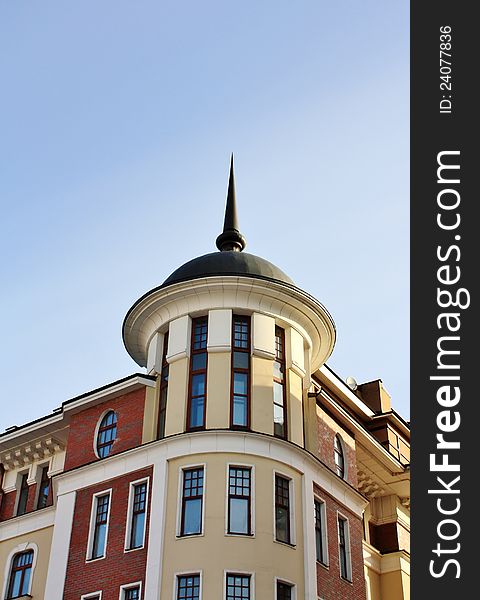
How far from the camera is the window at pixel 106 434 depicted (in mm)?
31469

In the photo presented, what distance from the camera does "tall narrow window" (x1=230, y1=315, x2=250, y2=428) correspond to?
29.5 meters

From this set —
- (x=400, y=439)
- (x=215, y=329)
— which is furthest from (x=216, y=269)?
(x=400, y=439)

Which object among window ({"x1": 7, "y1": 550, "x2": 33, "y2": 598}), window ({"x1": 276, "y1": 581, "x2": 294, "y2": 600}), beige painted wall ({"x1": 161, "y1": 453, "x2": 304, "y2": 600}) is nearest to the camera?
beige painted wall ({"x1": 161, "y1": 453, "x2": 304, "y2": 600})

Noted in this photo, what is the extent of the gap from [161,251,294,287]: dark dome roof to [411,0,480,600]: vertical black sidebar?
1484 cm

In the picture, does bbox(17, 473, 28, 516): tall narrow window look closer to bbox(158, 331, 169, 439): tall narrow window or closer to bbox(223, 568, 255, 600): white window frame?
bbox(158, 331, 169, 439): tall narrow window

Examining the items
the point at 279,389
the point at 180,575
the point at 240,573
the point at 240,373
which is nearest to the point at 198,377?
the point at 240,373

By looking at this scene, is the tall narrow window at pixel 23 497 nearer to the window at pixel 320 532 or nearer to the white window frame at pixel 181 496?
the white window frame at pixel 181 496

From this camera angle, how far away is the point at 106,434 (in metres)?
31.9

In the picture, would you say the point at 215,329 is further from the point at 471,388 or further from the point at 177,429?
the point at 471,388

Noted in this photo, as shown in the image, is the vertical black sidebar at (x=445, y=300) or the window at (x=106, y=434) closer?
the vertical black sidebar at (x=445, y=300)

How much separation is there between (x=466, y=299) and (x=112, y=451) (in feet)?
60.7

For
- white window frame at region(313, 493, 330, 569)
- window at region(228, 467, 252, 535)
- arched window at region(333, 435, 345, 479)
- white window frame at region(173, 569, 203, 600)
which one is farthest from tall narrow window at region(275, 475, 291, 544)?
arched window at region(333, 435, 345, 479)

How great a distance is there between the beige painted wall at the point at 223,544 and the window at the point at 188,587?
0.22 metres

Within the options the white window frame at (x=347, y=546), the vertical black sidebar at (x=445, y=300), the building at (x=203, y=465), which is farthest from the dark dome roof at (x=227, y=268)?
the vertical black sidebar at (x=445, y=300)
